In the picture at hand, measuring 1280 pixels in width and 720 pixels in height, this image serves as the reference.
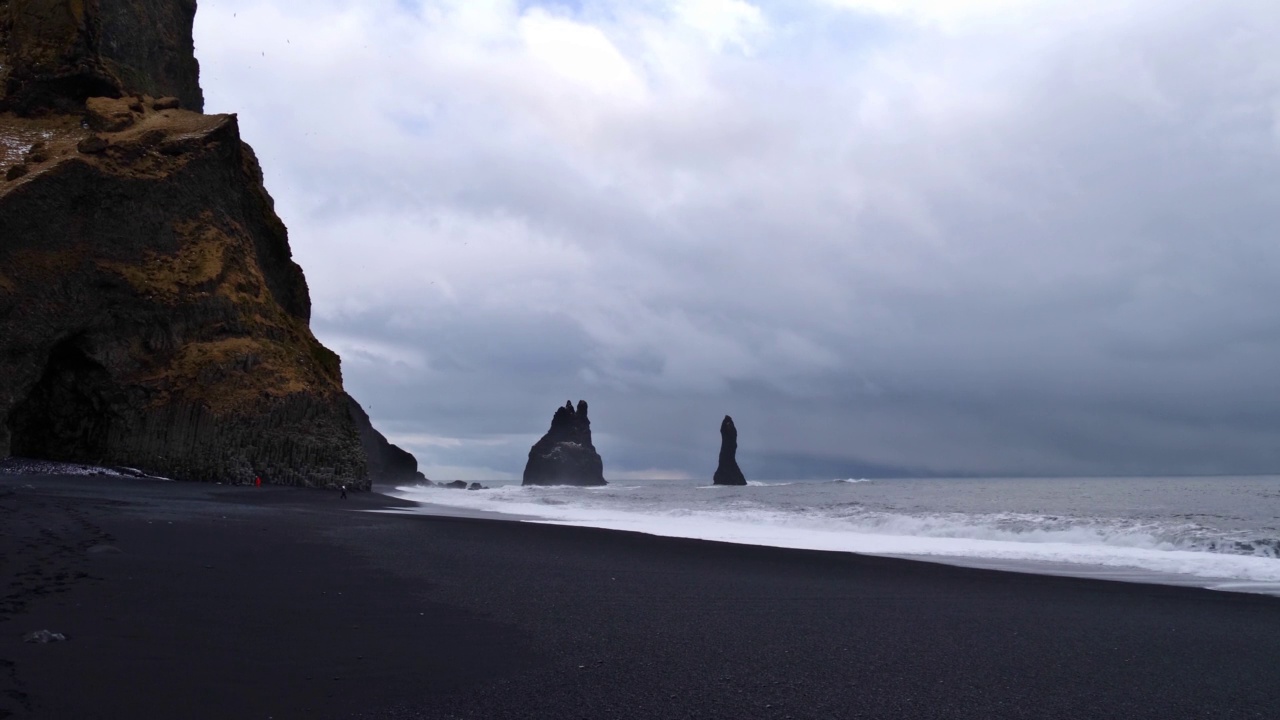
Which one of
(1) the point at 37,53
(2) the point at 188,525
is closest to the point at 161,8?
(1) the point at 37,53

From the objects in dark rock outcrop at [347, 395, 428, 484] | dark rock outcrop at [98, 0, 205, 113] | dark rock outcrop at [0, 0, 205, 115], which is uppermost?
dark rock outcrop at [98, 0, 205, 113]

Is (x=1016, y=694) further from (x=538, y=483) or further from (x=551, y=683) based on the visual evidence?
(x=538, y=483)

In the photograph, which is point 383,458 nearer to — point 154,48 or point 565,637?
point 154,48

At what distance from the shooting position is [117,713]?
328 centimetres

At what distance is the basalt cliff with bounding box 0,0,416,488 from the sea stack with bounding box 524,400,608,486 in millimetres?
69370

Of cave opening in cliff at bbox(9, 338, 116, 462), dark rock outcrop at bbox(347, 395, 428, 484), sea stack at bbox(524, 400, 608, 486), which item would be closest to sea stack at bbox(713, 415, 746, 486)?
sea stack at bbox(524, 400, 608, 486)

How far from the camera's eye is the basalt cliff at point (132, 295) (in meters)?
22.1

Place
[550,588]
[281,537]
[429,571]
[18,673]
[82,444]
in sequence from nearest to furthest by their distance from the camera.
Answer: [18,673]
[550,588]
[429,571]
[281,537]
[82,444]

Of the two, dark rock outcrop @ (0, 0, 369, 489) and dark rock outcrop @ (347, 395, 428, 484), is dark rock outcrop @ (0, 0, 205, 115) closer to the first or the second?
dark rock outcrop @ (0, 0, 369, 489)

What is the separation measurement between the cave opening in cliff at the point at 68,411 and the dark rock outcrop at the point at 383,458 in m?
38.5

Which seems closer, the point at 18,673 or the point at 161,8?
the point at 18,673

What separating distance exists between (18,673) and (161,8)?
41.1 meters

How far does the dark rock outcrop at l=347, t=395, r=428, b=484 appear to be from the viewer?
6494cm

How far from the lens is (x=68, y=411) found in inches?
923
